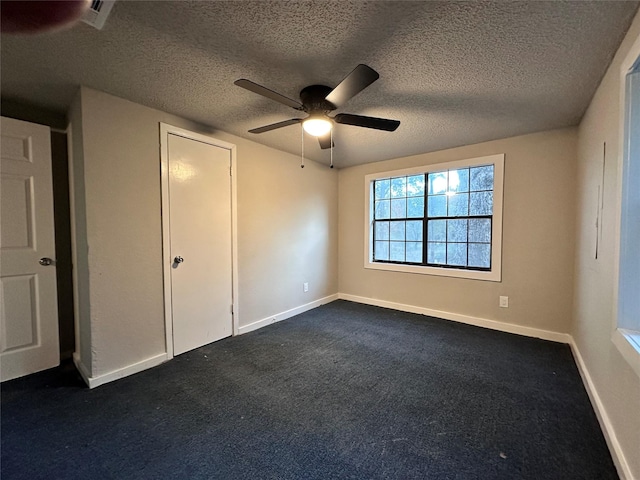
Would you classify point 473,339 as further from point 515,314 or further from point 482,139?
point 482,139

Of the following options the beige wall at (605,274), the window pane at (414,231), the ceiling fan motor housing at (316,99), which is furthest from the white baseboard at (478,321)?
the ceiling fan motor housing at (316,99)

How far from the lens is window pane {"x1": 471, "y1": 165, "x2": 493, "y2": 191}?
338 centimetres

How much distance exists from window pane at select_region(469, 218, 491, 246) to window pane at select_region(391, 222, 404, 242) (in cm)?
94

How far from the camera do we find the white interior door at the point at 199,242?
256 cm

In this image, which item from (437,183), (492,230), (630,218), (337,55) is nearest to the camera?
(630,218)

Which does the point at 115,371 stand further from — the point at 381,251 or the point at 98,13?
the point at 381,251

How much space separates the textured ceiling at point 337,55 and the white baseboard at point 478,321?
2.19 meters

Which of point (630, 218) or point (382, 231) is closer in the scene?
point (630, 218)

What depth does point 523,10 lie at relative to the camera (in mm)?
1305

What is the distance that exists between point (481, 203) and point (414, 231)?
93 centimetres

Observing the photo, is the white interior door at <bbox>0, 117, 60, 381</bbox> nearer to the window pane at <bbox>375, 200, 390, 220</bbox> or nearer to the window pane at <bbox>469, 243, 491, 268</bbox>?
the window pane at <bbox>375, 200, 390, 220</bbox>

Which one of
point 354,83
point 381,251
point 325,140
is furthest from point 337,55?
point 381,251

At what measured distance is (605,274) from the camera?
1.71m

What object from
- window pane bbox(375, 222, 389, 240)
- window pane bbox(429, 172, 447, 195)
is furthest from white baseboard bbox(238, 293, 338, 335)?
window pane bbox(429, 172, 447, 195)
